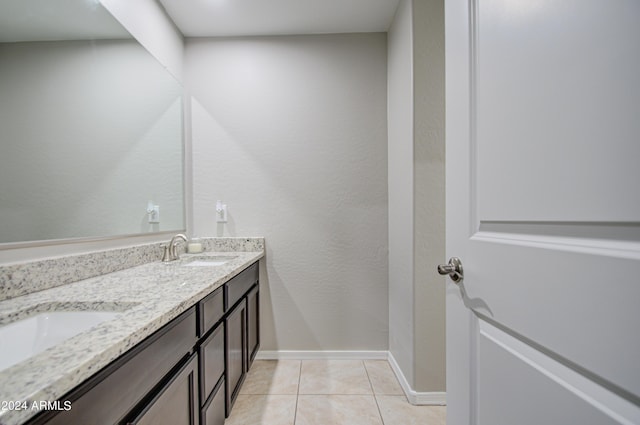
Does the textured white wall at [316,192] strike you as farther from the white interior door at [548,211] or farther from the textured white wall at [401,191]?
the white interior door at [548,211]

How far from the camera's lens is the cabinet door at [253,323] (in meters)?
1.78

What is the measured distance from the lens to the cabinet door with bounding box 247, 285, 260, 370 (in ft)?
5.83

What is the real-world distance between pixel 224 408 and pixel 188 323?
26.1 inches

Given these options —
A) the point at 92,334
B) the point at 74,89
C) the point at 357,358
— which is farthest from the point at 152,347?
the point at 357,358

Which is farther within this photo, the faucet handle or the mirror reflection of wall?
the faucet handle

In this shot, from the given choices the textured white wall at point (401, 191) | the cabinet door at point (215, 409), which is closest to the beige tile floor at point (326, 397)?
the textured white wall at point (401, 191)

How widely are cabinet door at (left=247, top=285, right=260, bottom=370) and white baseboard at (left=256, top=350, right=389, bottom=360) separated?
→ 187 mm

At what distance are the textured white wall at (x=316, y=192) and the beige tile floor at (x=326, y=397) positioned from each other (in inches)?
7.1

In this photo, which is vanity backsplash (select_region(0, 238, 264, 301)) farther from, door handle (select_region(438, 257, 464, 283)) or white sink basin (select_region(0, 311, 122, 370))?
door handle (select_region(438, 257, 464, 283))

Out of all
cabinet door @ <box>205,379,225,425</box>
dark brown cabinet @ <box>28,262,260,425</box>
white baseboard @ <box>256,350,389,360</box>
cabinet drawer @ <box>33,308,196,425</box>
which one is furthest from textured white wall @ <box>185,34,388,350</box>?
cabinet drawer @ <box>33,308,196,425</box>

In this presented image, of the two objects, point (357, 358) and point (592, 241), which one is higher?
point (592, 241)

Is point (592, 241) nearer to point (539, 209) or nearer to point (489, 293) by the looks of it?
point (539, 209)

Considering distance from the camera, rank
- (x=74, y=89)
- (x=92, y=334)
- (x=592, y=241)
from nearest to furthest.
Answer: (x=592, y=241)
(x=92, y=334)
(x=74, y=89)

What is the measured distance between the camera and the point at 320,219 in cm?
218
